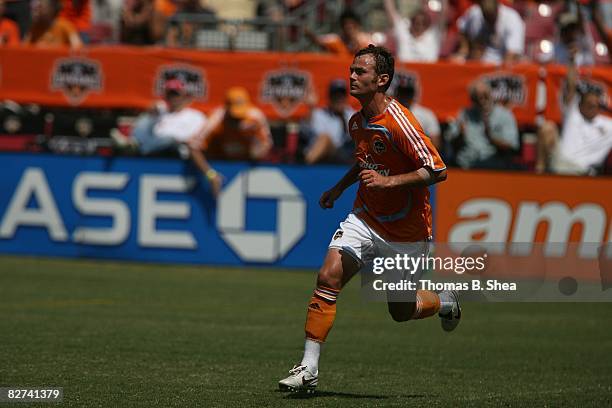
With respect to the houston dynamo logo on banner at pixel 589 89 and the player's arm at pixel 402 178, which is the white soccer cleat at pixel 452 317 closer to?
the player's arm at pixel 402 178

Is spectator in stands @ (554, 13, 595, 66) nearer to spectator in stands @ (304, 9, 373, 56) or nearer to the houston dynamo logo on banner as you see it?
the houston dynamo logo on banner

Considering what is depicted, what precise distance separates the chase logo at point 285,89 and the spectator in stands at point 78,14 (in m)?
3.93

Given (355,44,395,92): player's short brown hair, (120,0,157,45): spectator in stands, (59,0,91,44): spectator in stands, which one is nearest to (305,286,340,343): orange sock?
(355,44,395,92): player's short brown hair

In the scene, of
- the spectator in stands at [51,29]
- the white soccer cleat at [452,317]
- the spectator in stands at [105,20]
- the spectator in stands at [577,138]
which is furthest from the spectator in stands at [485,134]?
the white soccer cleat at [452,317]

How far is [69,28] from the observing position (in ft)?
61.2

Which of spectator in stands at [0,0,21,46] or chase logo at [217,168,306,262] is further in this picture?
spectator in stands at [0,0,21,46]

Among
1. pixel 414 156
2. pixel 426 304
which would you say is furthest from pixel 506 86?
pixel 414 156

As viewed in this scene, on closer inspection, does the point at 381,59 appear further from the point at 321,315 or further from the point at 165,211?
the point at 165,211

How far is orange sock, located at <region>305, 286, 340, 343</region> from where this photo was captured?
761cm

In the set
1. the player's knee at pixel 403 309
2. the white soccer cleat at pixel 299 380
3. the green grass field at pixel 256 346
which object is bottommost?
the green grass field at pixel 256 346

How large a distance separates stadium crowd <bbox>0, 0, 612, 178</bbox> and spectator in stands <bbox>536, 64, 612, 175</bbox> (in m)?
0.01

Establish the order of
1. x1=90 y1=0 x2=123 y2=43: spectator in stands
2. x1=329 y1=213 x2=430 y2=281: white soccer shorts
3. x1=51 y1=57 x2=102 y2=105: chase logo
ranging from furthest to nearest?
x1=90 y1=0 x2=123 y2=43: spectator in stands, x1=51 y1=57 x2=102 y2=105: chase logo, x1=329 y1=213 x2=430 y2=281: white soccer shorts

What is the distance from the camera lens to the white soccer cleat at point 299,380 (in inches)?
293

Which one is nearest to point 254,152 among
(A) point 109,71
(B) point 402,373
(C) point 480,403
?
(A) point 109,71
